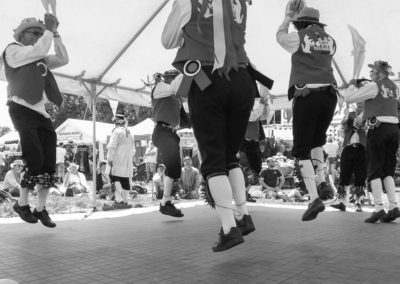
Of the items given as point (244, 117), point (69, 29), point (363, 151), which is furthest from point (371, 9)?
point (69, 29)

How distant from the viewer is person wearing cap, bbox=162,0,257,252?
2.46 m

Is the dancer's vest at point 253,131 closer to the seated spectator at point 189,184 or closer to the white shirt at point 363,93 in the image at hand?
the white shirt at point 363,93

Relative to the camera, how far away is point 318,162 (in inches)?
156

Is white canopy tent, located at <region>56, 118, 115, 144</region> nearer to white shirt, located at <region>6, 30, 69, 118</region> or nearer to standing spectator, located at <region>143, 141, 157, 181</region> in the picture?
standing spectator, located at <region>143, 141, 157, 181</region>

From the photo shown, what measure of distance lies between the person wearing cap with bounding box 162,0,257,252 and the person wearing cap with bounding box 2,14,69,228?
5.21ft

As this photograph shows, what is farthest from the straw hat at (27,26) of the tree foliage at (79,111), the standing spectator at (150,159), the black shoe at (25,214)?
the tree foliage at (79,111)

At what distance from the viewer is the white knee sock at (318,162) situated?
395cm

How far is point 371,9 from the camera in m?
5.25

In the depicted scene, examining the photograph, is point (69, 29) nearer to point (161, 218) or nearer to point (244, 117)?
point (161, 218)

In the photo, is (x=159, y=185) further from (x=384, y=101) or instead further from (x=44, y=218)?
(x=384, y=101)

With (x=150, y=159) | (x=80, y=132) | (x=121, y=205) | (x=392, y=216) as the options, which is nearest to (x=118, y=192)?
(x=121, y=205)

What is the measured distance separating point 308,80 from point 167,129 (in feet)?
6.69

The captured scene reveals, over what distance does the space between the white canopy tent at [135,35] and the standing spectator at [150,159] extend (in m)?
6.50

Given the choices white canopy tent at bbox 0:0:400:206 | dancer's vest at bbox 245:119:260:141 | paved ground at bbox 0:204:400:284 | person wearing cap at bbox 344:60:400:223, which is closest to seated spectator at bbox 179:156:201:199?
white canopy tent at bbox 0:0:400:206
